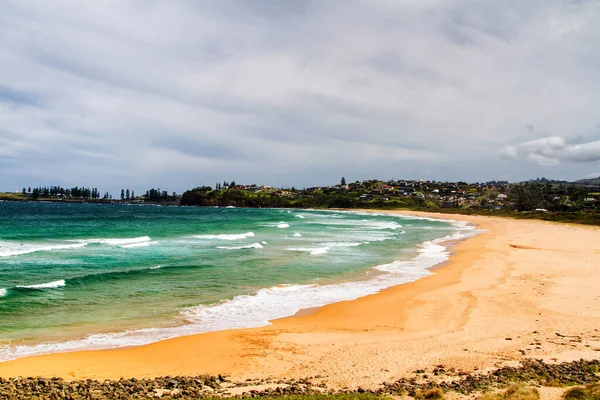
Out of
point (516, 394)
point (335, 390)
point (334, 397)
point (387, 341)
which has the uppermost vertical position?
point (516, 394)

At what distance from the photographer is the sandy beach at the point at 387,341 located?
10.4m

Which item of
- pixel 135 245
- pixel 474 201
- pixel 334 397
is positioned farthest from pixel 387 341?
pixel 474 201

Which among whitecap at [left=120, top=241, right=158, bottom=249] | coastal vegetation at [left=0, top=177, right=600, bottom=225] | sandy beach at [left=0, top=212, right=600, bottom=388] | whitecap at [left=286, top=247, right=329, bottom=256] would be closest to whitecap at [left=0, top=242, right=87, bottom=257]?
whitecap at [left=120, top=241, right=158, bottom=249]

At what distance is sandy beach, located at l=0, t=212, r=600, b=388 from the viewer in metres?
10.4

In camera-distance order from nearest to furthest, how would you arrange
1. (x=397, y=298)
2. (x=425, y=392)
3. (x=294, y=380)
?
1. (x=425, y=392)
2. (x=294, y=380)
3. (x=397, y=298)

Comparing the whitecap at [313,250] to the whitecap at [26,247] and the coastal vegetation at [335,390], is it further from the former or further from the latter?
the coastal vegetation at [335,390]

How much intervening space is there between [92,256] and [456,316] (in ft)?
84.3

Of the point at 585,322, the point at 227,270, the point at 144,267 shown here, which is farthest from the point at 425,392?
the point at 144,267

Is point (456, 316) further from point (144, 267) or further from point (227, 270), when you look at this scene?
point (144, 267)

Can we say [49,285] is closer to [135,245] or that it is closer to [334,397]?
[334,397]

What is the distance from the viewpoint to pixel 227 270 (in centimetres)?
2591

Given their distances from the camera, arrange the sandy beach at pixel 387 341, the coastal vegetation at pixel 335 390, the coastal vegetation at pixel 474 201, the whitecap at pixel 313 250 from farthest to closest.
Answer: the coastal vegetation at pixel 474 201
the whitecap at pixel 313 250
the sandy beach at pixel 387 341
the coastal vegetation at pixel 335 390

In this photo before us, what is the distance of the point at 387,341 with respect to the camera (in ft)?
41.7

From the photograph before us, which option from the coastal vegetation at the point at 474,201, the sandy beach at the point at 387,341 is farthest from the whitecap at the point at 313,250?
the coastal vegetation at the point at 474,201
